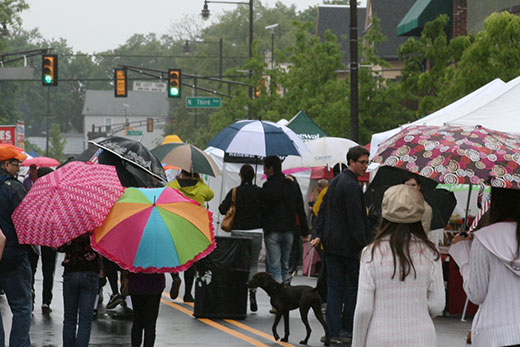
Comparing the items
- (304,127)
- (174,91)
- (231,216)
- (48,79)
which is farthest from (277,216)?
(174,91)

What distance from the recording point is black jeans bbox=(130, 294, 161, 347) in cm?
867

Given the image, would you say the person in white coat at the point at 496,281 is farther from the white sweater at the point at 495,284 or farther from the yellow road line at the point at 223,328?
the yellow road line at the point at 223,328

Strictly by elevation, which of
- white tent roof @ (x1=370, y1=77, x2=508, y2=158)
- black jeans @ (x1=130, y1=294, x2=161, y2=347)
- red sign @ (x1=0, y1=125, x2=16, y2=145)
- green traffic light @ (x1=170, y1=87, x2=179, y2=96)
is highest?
green traffic light @ (x1=170, y1=87, x2=179, y2=96)

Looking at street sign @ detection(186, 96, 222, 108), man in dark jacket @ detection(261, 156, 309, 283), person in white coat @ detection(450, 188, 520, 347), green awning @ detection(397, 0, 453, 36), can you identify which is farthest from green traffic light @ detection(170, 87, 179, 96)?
person in white coat @ detection(450, 188, 520, 347)

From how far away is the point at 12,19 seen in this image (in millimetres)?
66938


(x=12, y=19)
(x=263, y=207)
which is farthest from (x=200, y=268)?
(x=12, y=19)

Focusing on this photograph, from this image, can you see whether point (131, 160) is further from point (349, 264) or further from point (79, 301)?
point (349, 264)

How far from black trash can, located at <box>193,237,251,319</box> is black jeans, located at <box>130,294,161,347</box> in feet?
12.8

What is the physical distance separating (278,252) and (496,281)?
25.3 ft

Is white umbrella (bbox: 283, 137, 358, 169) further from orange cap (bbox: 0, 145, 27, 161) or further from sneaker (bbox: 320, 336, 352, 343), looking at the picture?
orange cap (bbox: 0, 145, 27, 161)

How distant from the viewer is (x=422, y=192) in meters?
12.7

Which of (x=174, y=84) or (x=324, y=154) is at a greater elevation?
(x=174, y=84)

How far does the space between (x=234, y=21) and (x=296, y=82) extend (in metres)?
72.4

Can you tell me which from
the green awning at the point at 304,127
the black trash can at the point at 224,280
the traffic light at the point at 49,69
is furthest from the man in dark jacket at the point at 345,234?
the traffic light at the point at 49,69
